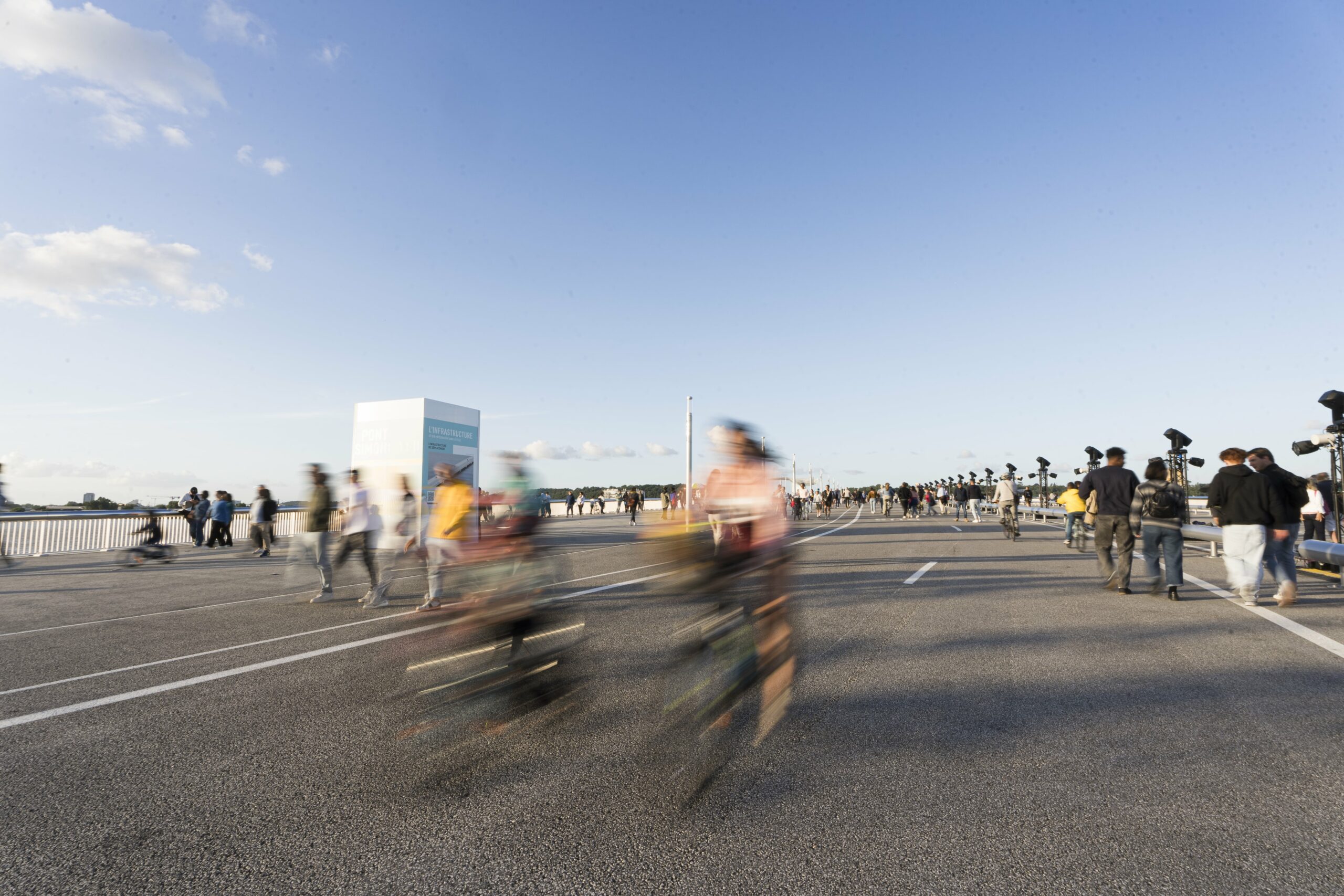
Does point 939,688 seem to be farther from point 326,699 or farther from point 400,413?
point 400,413

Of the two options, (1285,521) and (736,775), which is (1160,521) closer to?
(1285,521)

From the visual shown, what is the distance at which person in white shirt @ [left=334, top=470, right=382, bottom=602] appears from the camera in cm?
1006

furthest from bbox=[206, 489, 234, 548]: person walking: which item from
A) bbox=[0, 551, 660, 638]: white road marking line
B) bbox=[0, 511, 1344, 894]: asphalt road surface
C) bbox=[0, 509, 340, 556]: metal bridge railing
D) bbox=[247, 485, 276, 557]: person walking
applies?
bbox=[0, 511, 1344, 894]: asphalt road surface

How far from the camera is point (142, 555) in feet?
55.9

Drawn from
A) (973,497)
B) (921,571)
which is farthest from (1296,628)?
(973,497)

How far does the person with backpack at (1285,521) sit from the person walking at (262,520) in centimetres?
1991

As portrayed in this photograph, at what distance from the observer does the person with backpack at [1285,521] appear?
8547 millimetres

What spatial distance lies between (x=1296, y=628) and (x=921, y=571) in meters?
5.58

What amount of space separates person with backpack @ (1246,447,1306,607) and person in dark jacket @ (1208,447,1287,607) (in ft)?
0.21

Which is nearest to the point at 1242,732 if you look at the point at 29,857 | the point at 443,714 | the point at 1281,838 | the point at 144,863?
the point at 1281,838

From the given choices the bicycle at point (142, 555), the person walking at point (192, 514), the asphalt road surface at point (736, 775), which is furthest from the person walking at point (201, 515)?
the asphalt road surface at point (736, 775)

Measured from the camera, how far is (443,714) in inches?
155

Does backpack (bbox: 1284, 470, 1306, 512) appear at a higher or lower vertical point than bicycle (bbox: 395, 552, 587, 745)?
higher

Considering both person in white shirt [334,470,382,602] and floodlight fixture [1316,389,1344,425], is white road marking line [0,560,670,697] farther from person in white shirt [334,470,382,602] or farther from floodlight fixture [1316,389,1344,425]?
floodlight fixture [1316,389,1344,425]
